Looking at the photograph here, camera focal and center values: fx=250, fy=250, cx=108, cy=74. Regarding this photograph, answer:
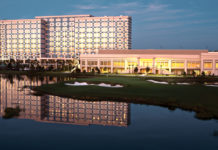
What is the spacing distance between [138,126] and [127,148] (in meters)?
6.16

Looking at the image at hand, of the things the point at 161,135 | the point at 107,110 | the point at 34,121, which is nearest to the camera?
the point at 161,135

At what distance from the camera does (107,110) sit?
3256 cm

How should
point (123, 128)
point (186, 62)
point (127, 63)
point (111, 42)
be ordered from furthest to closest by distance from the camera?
point (111, 42) → point (127, 63) → point (186, 62) → point (123, 128)

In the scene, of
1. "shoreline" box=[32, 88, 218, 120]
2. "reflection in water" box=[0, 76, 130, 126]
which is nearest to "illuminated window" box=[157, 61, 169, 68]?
"shoreline" box=[32, 88, 218, 120]

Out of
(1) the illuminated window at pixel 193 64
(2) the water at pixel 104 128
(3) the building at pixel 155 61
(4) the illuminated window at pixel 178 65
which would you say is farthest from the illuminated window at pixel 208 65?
(2) the water at pixel 104 128

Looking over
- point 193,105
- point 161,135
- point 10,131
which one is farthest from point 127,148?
point 193,105

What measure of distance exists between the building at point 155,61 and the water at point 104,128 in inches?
Result: 3158

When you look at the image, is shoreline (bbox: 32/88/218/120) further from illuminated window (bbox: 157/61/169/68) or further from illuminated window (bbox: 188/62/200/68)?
illuminated window (bbox: 188/62/200/68)

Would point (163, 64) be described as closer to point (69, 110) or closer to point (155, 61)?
point (155, 61)

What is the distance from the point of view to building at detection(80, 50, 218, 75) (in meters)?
107

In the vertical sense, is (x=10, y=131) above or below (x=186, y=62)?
below

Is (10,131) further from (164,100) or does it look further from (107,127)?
(164,100)

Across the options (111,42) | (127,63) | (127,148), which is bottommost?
(127,148)

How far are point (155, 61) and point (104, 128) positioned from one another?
93.1m
